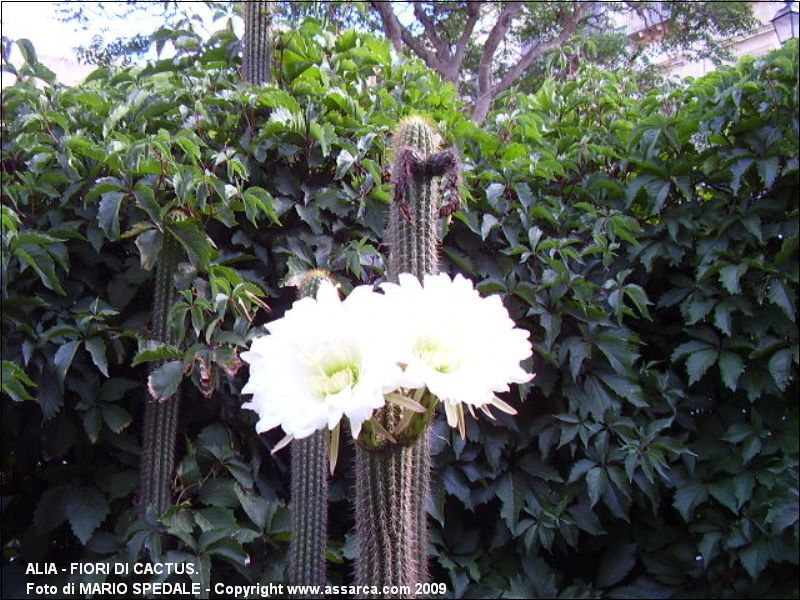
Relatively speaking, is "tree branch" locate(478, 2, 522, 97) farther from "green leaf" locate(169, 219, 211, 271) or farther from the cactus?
the cactus

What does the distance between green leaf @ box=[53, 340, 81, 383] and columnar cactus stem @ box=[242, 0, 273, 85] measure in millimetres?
921

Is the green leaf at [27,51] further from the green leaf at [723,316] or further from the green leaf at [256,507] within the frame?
the green leaf at [723,316]

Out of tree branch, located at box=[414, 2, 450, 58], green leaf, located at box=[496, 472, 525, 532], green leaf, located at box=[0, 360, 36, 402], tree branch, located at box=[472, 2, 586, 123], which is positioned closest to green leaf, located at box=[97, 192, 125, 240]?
green leaf, located at box=[0, 360, 36, 402]

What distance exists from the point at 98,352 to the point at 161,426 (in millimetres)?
217

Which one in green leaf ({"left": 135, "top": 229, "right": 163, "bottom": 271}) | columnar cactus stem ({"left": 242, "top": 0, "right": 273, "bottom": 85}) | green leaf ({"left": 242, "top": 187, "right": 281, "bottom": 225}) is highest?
columnar cactus stem ({"left": 242, "top": 0, "right": 273, "bottom": 85})

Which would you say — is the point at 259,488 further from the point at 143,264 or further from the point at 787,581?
the point at 787,581

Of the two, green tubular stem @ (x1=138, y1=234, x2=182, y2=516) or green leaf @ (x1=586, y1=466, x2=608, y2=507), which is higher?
green tubular stem @ (x1=138, y1=234, x2=182, y2=516)

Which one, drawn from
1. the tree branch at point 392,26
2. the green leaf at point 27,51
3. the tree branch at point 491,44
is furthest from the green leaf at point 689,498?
the tree branch at point 491,44

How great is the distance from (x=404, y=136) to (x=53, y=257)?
876 millimetres

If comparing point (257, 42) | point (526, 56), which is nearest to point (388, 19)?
point (526, 56)

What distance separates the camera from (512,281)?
173 centimetres

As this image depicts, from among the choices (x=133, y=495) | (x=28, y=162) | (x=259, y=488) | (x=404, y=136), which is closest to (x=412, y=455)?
(x=404, y=136)

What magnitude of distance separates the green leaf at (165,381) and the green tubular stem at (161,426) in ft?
0.30

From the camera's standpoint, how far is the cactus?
0.92 metres
